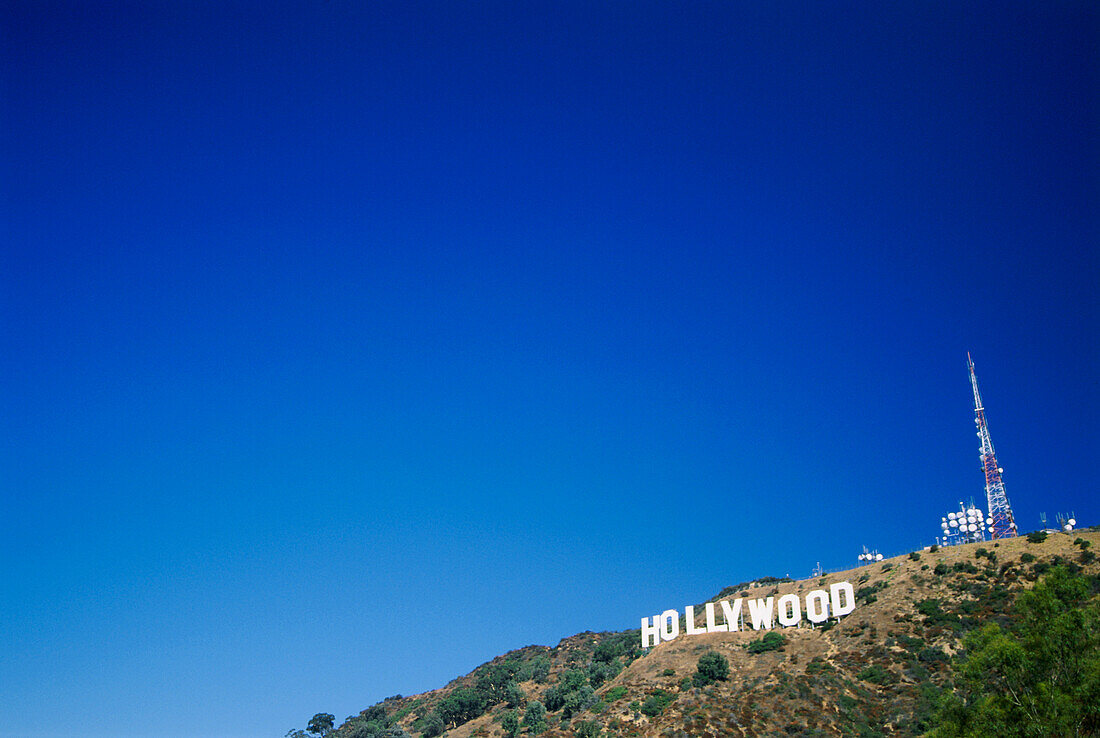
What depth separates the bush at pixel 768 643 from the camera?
7769 cm

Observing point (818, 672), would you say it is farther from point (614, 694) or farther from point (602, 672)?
point (602, 672)

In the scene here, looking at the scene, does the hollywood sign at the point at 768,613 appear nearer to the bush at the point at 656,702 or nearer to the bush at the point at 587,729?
the bush at the point at 656,702

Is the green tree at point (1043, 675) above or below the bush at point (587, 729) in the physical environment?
above

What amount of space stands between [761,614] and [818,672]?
1360 centimetres

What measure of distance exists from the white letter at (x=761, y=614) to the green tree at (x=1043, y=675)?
142 ft

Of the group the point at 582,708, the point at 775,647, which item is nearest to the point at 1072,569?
the point at 775,647

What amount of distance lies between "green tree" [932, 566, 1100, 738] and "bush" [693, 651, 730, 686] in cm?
3565

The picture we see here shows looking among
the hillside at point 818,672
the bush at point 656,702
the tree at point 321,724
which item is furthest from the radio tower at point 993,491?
the tree at point 321,724

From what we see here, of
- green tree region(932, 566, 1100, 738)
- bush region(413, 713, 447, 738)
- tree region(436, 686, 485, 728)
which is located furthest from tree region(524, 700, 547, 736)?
green tree region(932, 566, 1100, 738)

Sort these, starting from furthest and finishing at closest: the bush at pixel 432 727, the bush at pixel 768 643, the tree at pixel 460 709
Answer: the tree at pixel 460 709 → the bush at pixel 432 727 → the bush at pixel 768 643

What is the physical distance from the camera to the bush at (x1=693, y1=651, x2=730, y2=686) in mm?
72500

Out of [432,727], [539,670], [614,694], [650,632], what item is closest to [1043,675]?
[614,694]

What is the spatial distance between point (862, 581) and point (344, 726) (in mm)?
74915

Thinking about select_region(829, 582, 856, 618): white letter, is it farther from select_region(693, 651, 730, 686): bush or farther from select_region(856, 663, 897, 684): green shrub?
select_region(693, 651, 730, 686): bush
